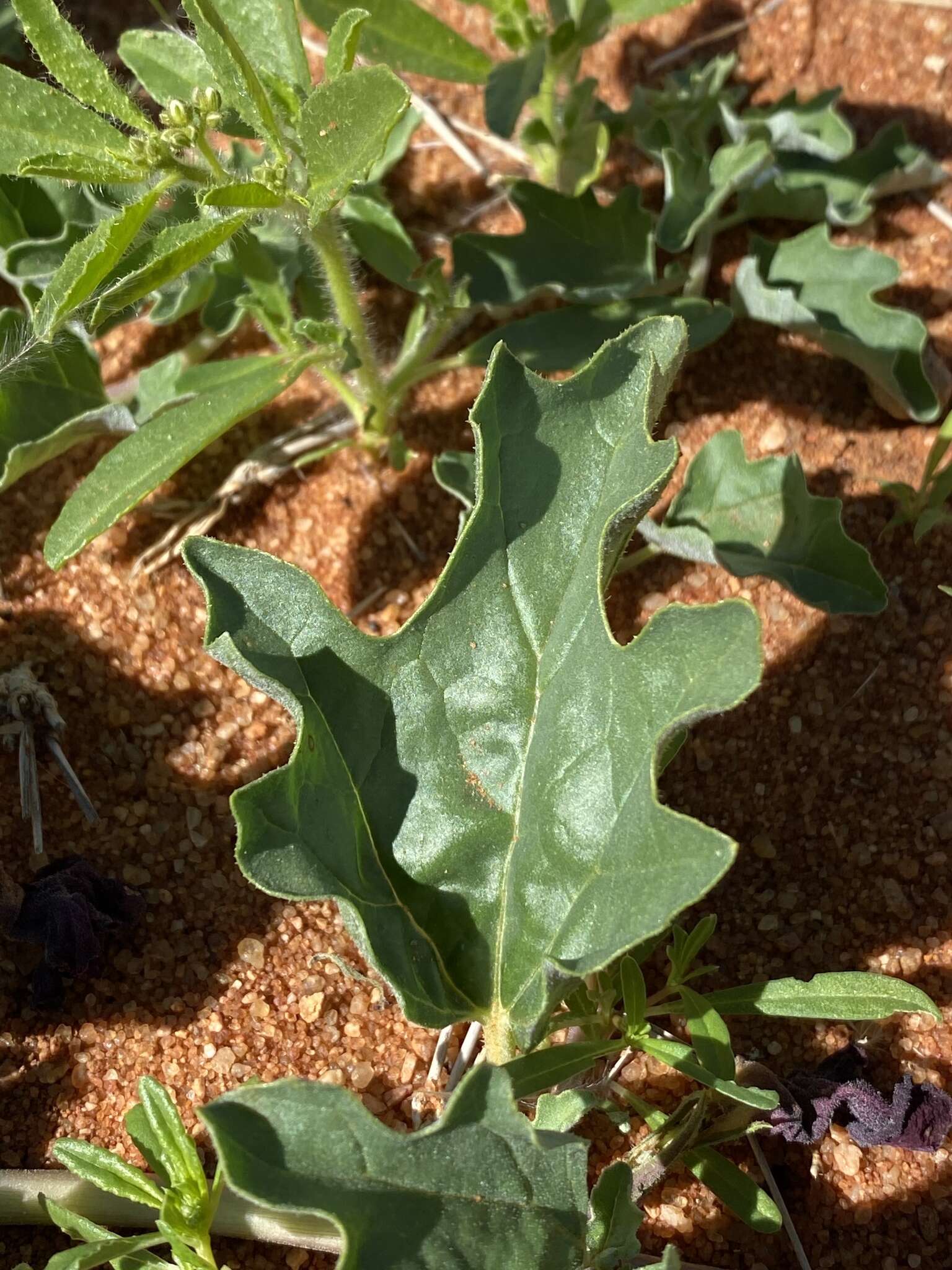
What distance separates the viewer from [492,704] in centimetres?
204

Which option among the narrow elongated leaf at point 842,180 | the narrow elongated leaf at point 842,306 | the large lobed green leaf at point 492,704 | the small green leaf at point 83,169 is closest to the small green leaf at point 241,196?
the small green leaf at point 83,169

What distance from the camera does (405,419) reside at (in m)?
3.07

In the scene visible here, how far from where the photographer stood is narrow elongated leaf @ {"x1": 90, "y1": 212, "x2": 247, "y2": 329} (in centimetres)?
203

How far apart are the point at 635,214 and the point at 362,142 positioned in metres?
0.97

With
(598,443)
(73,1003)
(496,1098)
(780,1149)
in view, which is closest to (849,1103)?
(780,1149)

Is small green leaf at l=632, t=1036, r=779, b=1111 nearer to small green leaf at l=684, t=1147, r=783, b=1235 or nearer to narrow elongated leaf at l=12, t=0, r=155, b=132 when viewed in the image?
small green leaf at l=684, t=1147, r=783, b=1235

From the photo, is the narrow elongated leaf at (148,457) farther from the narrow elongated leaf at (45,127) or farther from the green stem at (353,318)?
the narrow elongated leaf at (45,127)

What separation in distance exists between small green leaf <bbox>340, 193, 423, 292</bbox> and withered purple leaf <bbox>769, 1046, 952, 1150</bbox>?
188 centimetres

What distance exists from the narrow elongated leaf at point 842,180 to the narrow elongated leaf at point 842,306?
15 centimetres

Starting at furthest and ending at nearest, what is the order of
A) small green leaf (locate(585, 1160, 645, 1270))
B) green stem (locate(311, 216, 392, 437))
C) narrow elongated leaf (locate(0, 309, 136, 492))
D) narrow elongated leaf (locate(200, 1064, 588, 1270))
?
narrow elongated leaf (locate(0, 309, 136, 492)) → green stem (locate(311, 216, 392, 437)) → small green leaf (locate(585, 1160, 645, 1270)) → narrow elongated leaf (locate(200, 1064, 588, 1270))

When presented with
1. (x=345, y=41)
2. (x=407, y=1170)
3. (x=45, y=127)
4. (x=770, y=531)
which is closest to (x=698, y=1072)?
(x=407, y=1170)

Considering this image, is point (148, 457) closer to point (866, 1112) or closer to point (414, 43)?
point (414, 43)

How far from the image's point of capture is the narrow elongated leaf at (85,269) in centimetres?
198

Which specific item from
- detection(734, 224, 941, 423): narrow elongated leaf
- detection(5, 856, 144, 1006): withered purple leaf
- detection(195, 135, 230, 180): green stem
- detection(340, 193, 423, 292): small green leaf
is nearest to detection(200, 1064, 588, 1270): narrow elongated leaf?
detection(5, 856, 144, 1006): withered purple leaf
